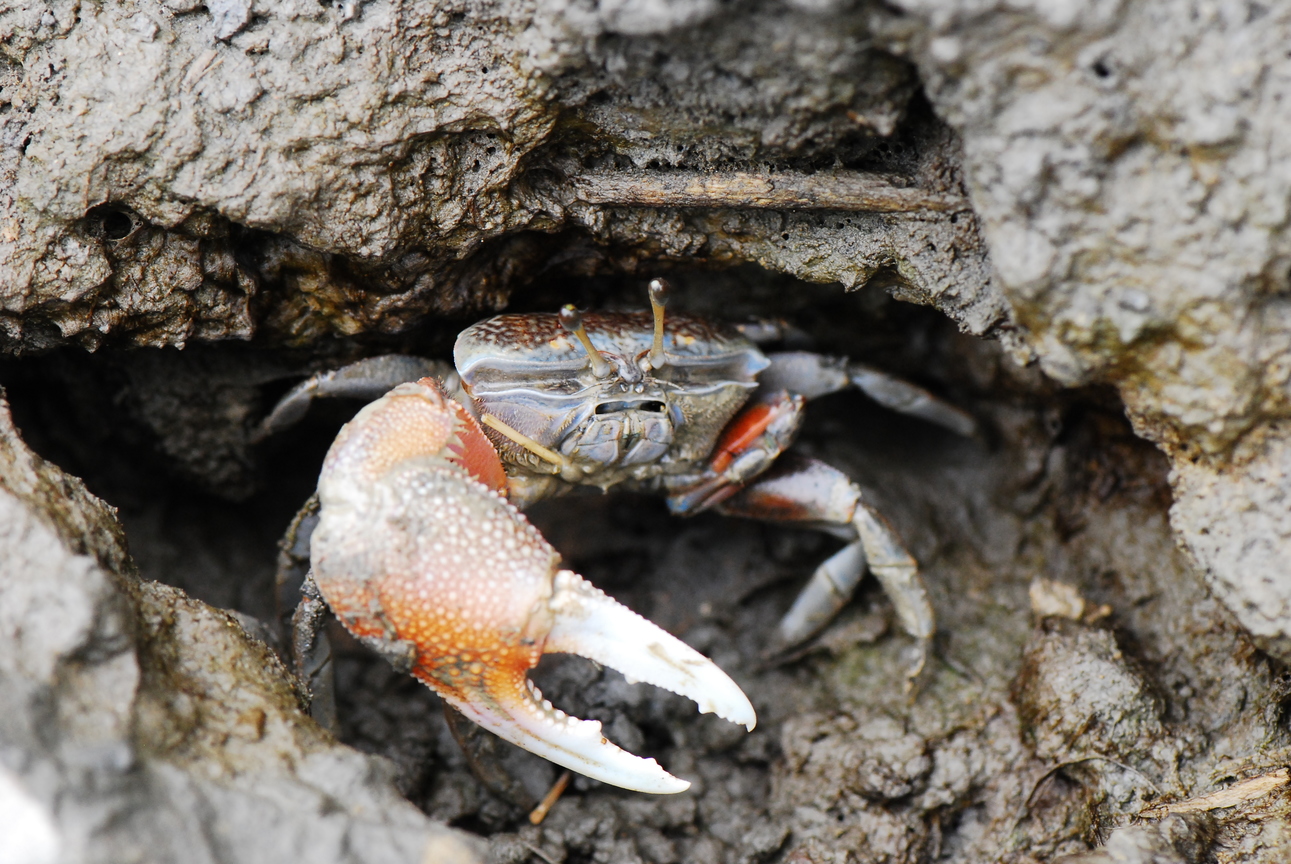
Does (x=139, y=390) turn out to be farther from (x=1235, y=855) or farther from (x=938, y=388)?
(x=1235, y=855)

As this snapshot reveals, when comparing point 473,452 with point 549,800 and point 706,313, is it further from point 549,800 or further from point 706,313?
point 706,313

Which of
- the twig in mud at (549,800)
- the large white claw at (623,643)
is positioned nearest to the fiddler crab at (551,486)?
the large white claw at (623,643)

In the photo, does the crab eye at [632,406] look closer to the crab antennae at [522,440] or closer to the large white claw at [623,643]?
the crab antennae at [522,440]

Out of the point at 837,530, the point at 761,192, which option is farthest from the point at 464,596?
the point at 837,530

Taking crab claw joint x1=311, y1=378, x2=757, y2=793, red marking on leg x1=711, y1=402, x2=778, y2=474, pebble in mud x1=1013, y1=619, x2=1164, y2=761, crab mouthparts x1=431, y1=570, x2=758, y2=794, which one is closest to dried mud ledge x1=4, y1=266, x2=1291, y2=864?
pebble in mud x1=1013, y1=619, x2=1164, y2=761

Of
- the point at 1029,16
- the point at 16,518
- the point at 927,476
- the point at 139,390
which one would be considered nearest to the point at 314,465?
the point at 139,390

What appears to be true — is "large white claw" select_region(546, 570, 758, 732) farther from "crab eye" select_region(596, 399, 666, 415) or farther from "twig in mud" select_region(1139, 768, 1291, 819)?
"twig in mud" select_region(1139, 768, 1291, 819)
